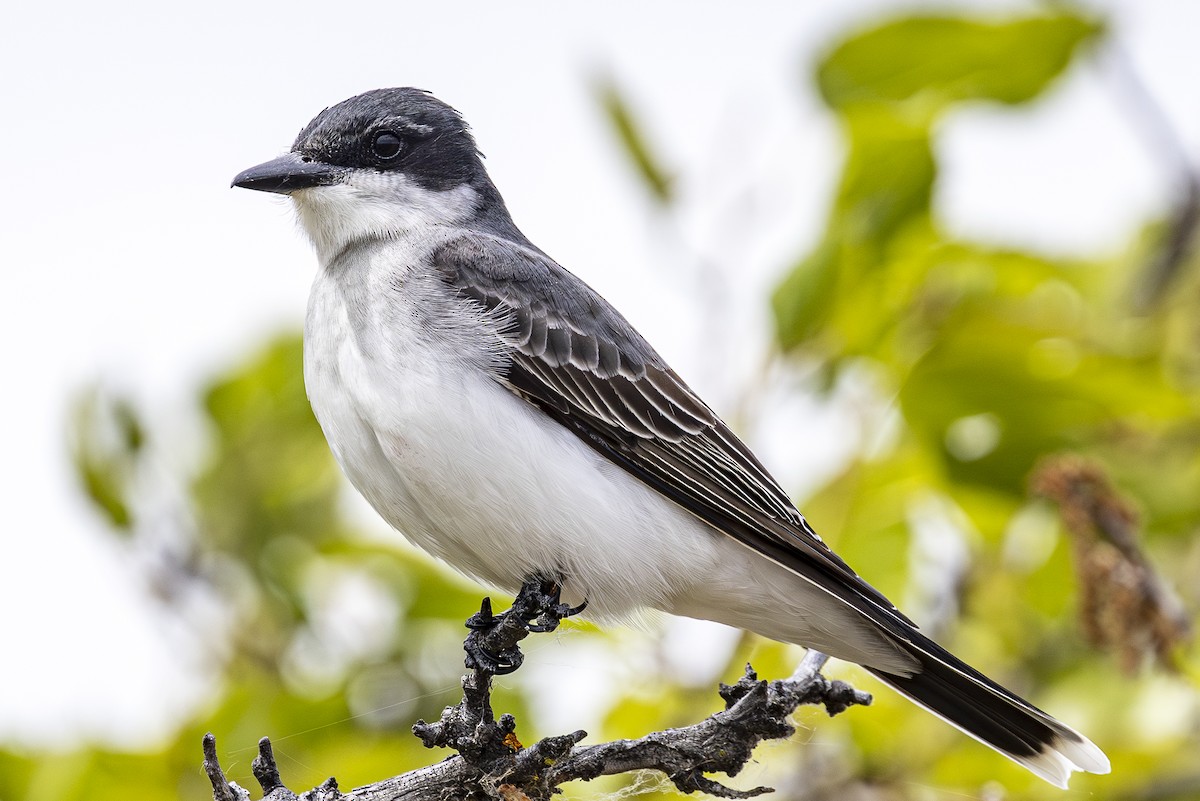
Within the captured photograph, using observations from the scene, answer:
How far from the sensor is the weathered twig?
2.55 metres

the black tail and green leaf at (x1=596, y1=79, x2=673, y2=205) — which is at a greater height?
green leaf at (x1=596, y1=79, x2=673, y2=205)

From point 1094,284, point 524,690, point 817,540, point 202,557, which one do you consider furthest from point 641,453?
point 1094,284

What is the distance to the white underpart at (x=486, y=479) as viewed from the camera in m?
2.95

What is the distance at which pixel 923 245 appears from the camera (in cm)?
396

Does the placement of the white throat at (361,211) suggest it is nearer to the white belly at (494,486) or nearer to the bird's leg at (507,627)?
the white belly at (494,486)

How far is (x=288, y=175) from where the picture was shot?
11.3 ft

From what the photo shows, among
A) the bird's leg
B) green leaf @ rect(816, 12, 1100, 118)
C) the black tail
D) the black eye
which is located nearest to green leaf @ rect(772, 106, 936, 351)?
green leaf @ rect(816, 12, 1100, 118)

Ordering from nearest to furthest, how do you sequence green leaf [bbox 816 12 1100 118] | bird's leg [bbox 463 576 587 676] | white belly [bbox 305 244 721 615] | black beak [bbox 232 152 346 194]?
bird's leg [bbox 463 576 587 676]
white belly [bbox 305 244 721 615]
black beak [bbox 232 152 346 194]
green leaf [bbox 816 12 1100 118]

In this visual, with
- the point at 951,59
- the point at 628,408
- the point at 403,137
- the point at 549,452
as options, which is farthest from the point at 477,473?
the point at 951,59

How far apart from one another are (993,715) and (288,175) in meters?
2.06

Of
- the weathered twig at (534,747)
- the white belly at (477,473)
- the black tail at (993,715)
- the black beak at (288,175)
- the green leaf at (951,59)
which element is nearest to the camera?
the weathered twig at (534,747)

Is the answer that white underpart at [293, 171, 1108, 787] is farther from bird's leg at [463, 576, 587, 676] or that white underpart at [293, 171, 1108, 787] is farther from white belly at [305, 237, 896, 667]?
bird's leg at [463, 576, 587, 676]

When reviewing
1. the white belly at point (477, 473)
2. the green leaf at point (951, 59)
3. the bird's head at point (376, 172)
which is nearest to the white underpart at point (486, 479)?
the white belly at point (477, 473)

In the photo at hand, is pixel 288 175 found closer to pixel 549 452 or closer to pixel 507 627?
pixel 549 452
